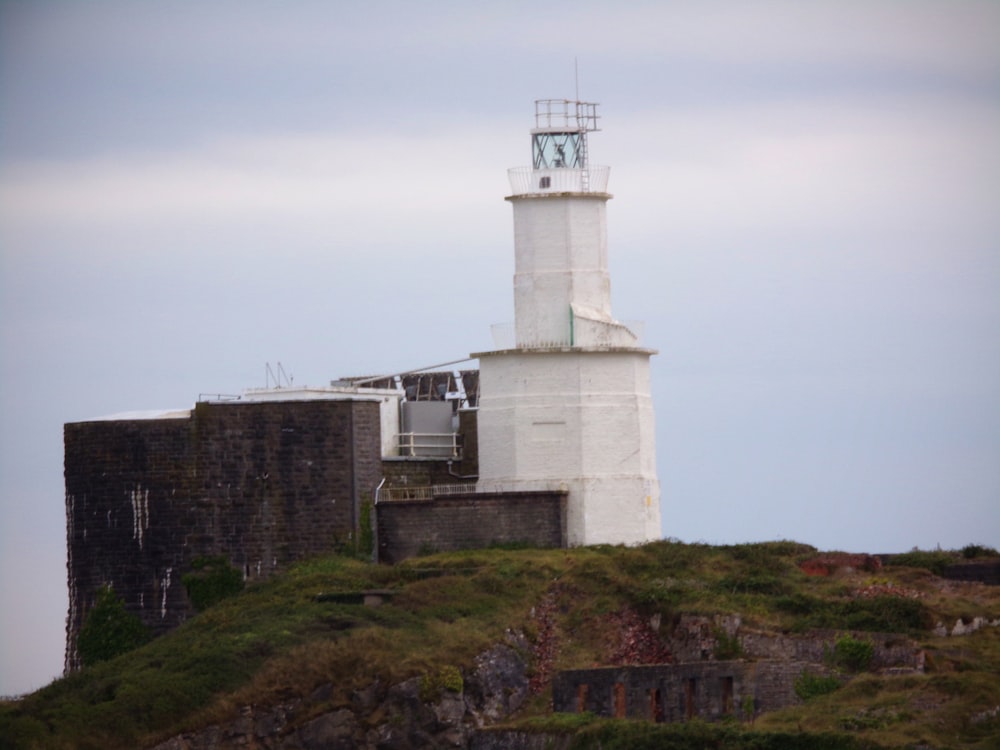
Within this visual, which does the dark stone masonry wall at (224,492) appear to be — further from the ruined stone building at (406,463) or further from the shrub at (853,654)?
the shrub at (853,654)

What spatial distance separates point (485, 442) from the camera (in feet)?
192

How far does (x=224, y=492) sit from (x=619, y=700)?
1343 cm

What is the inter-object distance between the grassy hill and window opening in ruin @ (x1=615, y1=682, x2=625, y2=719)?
33.4 inches

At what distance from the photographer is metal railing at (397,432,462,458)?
198 ft

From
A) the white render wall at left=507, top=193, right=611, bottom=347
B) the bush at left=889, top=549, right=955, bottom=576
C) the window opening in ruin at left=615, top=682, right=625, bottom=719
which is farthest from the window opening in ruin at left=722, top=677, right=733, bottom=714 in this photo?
the white render wall at left=507, top=193, right=611, bottom=347

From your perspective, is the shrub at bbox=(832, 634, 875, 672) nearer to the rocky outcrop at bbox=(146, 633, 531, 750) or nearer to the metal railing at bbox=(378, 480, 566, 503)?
the rocky outcrop at bbox=(146, 633, 531, 750)

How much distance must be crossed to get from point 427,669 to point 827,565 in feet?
33.8

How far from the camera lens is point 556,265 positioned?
5881cm

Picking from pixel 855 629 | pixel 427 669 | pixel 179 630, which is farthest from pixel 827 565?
pixel 179 630

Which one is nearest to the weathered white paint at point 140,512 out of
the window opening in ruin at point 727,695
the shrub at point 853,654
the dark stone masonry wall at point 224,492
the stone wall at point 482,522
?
the dark stone masonry wall at point 224,492

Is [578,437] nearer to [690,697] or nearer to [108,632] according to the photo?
[108,632]

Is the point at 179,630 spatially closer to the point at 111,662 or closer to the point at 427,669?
the point at 111,662

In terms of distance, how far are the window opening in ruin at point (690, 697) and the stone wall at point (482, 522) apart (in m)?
10.5

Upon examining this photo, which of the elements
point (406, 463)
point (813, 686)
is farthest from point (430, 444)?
point (813, 686)
